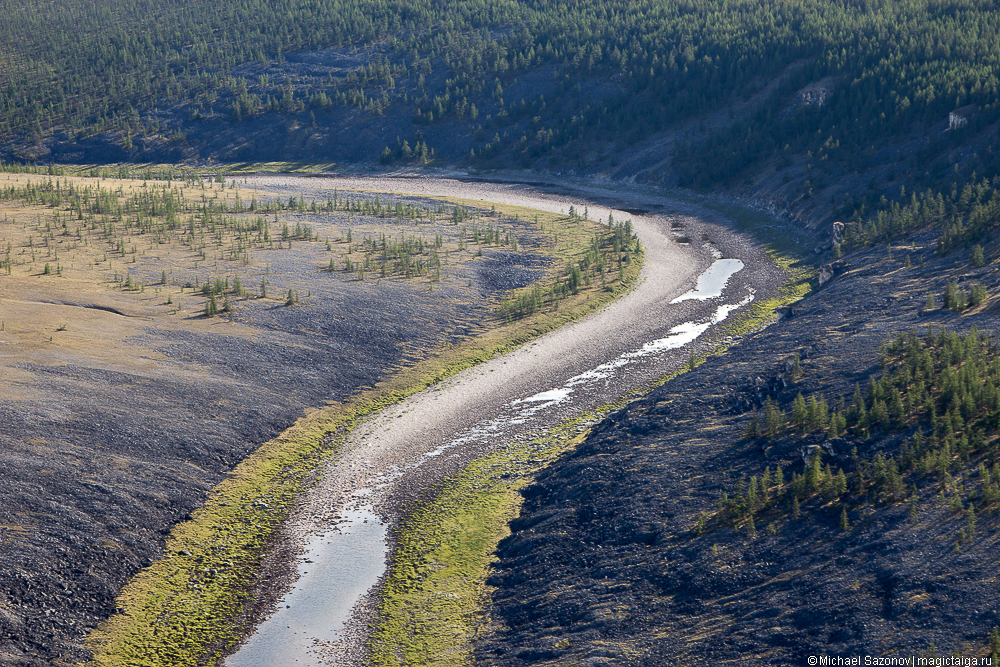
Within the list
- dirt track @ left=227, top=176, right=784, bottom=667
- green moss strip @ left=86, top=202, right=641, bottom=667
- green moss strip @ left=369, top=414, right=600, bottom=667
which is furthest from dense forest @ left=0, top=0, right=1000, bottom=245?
green moss strip @ left=86, top=202, right=641, bottom=667

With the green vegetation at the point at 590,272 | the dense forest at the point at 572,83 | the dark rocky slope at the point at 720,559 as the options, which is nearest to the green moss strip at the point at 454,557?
the dark rocky slope at the point at 720,559

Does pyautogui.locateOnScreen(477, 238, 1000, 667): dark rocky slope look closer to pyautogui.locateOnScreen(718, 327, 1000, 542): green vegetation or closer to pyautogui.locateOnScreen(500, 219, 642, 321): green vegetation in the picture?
pyautogui.locateOnScreen(718, 327, 1000, 542): green vegetation

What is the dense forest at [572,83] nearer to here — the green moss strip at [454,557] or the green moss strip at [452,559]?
the green moss strip at [454,557]

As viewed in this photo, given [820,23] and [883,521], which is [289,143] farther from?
[883,521]

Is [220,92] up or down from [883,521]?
up

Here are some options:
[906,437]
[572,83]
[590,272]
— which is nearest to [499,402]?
[906,437]

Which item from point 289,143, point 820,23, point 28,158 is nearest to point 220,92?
point 289,143

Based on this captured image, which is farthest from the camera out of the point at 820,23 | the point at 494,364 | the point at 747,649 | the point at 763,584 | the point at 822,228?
the point at 820,23
